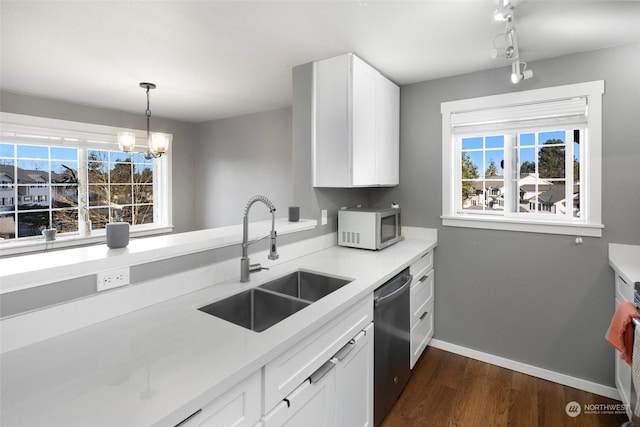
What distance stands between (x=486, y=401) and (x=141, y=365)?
7.24 feet

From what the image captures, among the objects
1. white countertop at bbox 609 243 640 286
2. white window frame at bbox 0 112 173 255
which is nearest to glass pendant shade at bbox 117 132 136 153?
white window frame at bbox 0 112 173 255

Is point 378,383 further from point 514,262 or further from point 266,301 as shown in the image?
point 514,262

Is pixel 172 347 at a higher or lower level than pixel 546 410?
higher

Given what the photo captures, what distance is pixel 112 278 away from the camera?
1290 mm

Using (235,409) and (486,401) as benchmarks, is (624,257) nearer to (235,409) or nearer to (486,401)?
(486,401)

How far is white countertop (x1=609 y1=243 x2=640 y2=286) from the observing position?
206 centimetres

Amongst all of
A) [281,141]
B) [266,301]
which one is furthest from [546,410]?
[281,141]

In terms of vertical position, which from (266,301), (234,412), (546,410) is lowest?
(546,410)

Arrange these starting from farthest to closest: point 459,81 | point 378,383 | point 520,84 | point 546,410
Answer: point 459,81
point 520,84
point 546,410
point 378,383

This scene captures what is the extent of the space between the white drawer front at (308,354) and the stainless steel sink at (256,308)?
193 mm

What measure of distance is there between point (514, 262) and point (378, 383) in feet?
5.02

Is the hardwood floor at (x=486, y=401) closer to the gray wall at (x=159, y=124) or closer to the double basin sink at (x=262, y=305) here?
the double basin sink at (x=262, y=305)

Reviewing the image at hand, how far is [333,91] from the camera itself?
239 centimetres

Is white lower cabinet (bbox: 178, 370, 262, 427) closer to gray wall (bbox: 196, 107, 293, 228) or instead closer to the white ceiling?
the white ceiling
